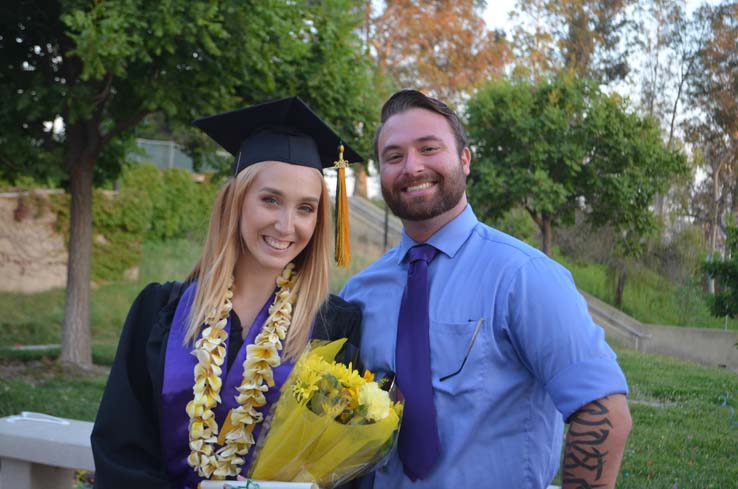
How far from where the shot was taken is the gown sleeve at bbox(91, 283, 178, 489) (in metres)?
2.42

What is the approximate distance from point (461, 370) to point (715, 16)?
288 centimetres

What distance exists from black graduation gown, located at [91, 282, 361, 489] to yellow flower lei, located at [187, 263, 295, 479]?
0.11 metres

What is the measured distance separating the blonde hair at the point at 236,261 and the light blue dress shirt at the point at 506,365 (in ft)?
0.99

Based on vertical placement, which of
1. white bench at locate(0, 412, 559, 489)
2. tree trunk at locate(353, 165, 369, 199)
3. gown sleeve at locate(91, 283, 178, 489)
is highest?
tree trunk at locate(353, 165, 369, 199)

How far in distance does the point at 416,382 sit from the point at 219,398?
61 cm

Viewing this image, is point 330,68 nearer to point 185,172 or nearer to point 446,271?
point 446,271

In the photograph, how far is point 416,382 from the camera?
2.36 m

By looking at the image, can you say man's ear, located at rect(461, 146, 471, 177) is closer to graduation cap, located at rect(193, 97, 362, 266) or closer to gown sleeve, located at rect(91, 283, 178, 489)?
graduation cap, located at rect(193, 97, 362, 266)

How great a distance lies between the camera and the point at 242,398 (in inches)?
94.5

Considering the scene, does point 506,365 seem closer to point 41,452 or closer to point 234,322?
point 234,322

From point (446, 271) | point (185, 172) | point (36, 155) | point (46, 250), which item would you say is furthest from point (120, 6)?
point (185, 172)

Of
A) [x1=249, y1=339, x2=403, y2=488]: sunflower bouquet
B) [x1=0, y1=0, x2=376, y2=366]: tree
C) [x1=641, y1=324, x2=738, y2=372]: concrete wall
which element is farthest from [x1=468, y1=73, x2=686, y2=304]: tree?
[x1=249, y1=339, x2=403, y2=488]: sunflower bouquet

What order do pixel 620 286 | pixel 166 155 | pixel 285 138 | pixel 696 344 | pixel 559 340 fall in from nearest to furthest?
pixel 559 340, pixel 285 138, pixel 696 344, pixel 620 286, pixel 166 155

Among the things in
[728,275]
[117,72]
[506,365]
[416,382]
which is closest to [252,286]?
[416,382]
